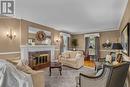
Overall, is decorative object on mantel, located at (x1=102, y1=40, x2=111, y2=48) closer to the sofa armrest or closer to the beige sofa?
the beige sofa

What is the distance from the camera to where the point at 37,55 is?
638cm

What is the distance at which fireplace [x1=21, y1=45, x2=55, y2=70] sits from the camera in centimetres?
560

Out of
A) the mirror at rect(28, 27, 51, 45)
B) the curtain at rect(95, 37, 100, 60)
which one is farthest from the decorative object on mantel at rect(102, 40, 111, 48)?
the mirror at rect(28, 27, 51, 45)

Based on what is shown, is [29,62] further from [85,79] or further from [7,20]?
[85,79]

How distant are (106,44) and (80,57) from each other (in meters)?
3.30

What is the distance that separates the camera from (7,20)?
5.02 metres

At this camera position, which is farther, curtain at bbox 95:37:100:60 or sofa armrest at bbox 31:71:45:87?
curtain at bbox 95:37:100:60

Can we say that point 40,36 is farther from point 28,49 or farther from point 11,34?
point 11,34

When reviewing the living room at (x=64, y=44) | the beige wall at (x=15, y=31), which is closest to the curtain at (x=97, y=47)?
the living room at (x=64, y=44)

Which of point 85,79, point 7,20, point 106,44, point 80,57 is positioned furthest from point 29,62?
point 106,44

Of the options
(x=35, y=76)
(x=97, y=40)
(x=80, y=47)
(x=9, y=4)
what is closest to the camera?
(x=35, y=76)

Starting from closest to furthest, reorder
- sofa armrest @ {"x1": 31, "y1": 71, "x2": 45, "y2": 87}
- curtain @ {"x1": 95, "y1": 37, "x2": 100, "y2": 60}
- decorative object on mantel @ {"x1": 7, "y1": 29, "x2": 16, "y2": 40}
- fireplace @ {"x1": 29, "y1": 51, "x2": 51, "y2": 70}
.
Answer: sofa armrest @ {"x1": 31, "y1": 71, "x2": 45, "y2": 87}, decorative object on mantel @ {"x1": 7, "y1": 29, "x2": 16, "y2": 40}, fireplace @ {"x1": 29, "y1": 51, "x2": 51, "y2": 70}, curtain @ {"x1": 95, "y1": 37, "x2": 100, "y2": 60}

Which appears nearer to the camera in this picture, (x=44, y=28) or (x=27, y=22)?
(x=27, y=22)

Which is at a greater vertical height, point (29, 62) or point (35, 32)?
point (35, 32)
